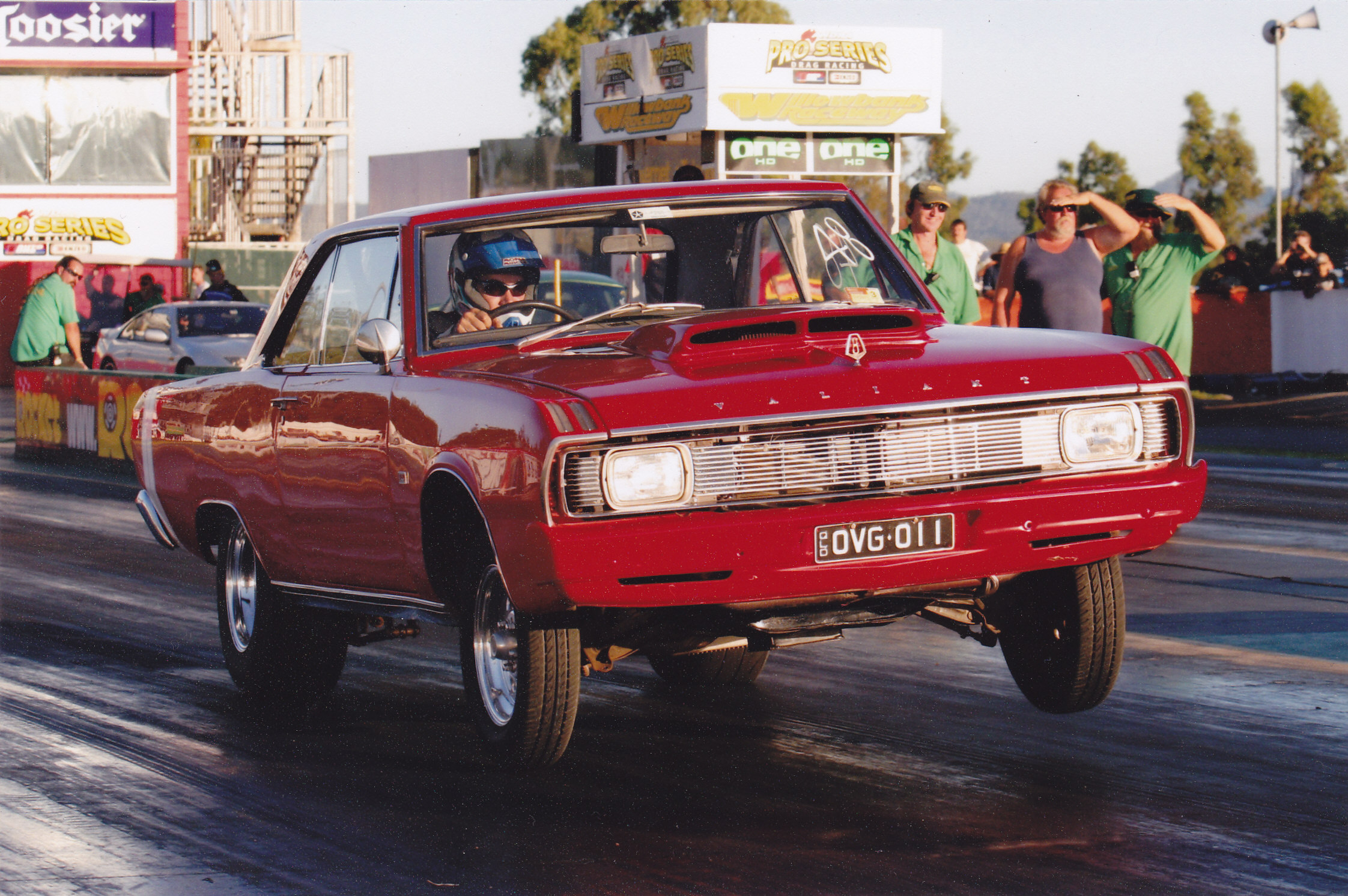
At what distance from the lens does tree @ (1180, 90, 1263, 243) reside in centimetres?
6975

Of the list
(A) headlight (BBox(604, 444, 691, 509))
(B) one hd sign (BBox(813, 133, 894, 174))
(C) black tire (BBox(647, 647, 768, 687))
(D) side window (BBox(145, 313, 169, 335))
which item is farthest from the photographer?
(A) headlight (BBox(604, 444, 691, 509))

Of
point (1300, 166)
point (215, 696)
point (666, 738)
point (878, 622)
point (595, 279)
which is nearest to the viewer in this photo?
point (878, 622)

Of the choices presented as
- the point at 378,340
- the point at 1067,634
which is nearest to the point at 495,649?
the point at 378,340

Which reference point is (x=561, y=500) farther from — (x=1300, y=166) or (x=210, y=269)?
(x=1300, y=166)

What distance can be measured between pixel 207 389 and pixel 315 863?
3206 millimetres

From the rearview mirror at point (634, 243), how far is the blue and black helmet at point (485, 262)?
26cm

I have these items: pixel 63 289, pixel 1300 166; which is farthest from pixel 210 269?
pixel 1300 166

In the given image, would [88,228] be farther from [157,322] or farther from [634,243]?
[634,243]

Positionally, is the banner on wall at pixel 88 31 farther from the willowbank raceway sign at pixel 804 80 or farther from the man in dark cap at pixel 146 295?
the man in dark cap at pixel 146 295

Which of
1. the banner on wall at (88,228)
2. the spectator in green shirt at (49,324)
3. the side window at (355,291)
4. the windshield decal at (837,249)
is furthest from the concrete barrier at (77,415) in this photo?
the banner on wall at (88,228)

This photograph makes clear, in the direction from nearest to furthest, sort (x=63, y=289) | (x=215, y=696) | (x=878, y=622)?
(x=878, y=622) → (x=215, y=696) → (x=63, y=289)

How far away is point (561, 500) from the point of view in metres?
5.07

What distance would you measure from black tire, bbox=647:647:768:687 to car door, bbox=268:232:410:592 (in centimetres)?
139

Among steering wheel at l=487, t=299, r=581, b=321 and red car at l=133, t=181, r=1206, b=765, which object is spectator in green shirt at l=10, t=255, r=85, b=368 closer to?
red car at l=133, t=181, r=1206, b=765
